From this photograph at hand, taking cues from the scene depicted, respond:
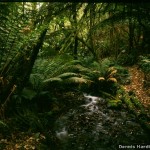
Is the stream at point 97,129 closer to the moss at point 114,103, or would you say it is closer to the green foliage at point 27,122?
the moss at point 114,103

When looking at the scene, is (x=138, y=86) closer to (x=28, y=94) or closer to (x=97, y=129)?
(x=97, y=129)

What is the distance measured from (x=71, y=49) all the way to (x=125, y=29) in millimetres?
2789

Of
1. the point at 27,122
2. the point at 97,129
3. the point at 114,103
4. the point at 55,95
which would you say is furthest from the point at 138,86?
the point at 27,122

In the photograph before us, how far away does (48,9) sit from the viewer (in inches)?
186

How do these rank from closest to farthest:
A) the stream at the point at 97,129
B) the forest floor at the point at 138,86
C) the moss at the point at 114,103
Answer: the stream at the point at 97,129 → the moss at the point at 114,103 → the forest floor at the point at 138,86

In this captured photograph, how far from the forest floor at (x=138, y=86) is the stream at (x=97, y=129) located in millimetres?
763

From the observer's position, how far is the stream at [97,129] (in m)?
5.26

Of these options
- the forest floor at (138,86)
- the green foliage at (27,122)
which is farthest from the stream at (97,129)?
the forest floor at (138,86)

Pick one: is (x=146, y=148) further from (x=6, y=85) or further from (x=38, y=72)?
(x=38, y=72)

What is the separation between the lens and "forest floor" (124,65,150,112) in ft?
24.0

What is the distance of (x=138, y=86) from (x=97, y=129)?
2.99 metres

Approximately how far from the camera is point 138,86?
8344 mm

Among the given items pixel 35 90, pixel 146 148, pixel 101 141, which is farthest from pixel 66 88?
pixel 146 148

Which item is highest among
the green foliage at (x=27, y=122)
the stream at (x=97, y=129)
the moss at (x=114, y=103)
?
the green foliage at (x=27, y=122)
